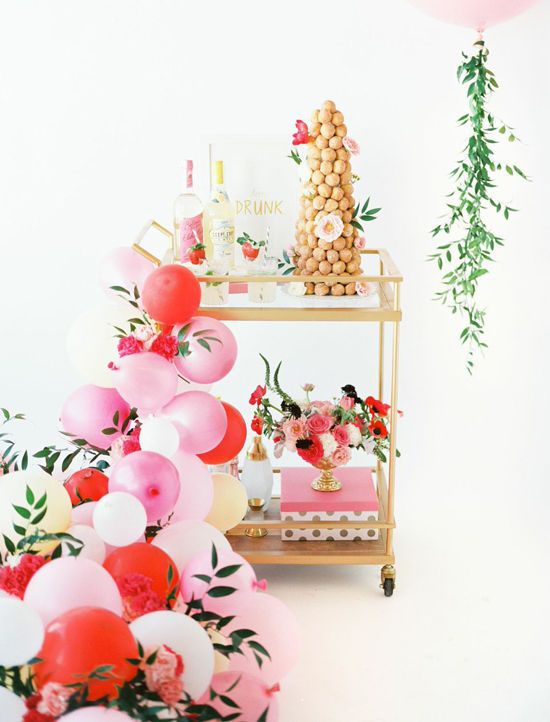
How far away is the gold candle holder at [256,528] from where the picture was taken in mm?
2717

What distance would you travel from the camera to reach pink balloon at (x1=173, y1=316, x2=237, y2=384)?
7.09 ft

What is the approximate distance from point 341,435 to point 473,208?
814mm

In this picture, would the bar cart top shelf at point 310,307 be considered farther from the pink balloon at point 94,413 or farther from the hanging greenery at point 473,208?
the hanging greenery at point 473,208

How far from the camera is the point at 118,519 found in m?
1.74

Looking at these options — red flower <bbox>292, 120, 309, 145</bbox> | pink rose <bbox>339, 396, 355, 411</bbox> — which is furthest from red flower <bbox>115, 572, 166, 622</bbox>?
red flower <bbox>292, 120, 309, 145</bbox>

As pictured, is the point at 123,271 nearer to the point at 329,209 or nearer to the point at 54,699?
the point at 329,209

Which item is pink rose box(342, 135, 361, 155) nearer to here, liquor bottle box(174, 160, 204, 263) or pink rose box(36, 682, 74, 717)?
liquor bottle box(174, 160, 204, 263)

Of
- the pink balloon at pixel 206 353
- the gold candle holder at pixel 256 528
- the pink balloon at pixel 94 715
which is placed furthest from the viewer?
the gold candle holder at pixel 256 528

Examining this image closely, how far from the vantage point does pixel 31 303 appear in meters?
3.14

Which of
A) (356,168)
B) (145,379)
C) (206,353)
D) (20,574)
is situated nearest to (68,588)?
(20,574)

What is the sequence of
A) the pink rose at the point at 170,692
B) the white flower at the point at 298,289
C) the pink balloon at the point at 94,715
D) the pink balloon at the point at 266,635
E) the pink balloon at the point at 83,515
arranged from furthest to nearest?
the white flower at the point at 298,289, the pink balloon at the point at 83,515, the pink balloon at the point at 266,635, the pink rose at the point at 170,692, the pink balloon at the point at 94,715

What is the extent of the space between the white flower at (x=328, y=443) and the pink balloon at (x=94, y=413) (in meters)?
0.59

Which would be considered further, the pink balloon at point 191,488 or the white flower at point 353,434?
the white flower at point 353,434

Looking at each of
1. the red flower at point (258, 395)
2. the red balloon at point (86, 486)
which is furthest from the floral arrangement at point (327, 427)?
the red balloon at point (86, 486)
